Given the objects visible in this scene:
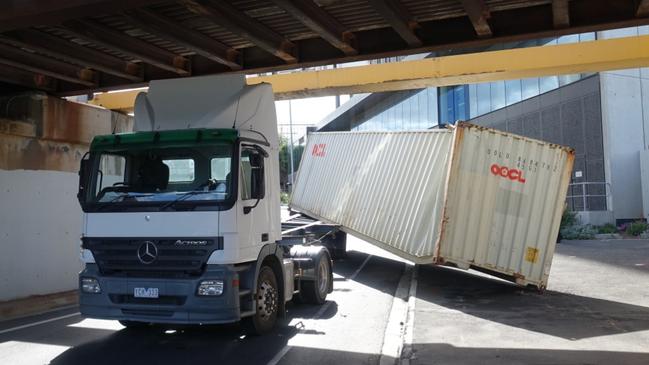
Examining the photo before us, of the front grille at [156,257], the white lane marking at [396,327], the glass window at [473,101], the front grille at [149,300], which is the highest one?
the glass window at [473,101]

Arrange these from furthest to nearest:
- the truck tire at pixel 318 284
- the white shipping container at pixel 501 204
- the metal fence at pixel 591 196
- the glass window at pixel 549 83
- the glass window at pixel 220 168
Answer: the glass window at pixel 549 83 → the metal fence at pixel 591 196 → the white shipping container at pixel 501 204 → the truck tire at pixel 318 284 → the glass window at pixel 220 168

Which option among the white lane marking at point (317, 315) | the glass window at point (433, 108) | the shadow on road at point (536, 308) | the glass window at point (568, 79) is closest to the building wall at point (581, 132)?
the glass window at point (568, 79)

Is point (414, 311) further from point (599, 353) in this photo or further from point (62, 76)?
point (62, 76)

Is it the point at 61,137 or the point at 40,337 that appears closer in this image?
the point at 40,337

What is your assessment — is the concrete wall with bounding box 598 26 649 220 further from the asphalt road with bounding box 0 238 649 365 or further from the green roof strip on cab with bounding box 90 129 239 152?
the green roof strip on cab with bounding box 90 129 239 152

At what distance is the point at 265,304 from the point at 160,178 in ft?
7.39

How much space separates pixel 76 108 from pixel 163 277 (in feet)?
22.1

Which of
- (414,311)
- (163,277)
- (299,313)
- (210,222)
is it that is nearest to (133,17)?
(210,222)

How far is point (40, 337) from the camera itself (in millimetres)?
8297

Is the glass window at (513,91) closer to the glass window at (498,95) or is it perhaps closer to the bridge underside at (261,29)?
the glass window at (498,95)

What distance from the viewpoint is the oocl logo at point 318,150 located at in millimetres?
18970

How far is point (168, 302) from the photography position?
7.07 meters

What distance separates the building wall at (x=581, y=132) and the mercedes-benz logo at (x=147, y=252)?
2159 cm

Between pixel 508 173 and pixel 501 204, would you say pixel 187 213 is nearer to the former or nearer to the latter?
pixel 501 204
